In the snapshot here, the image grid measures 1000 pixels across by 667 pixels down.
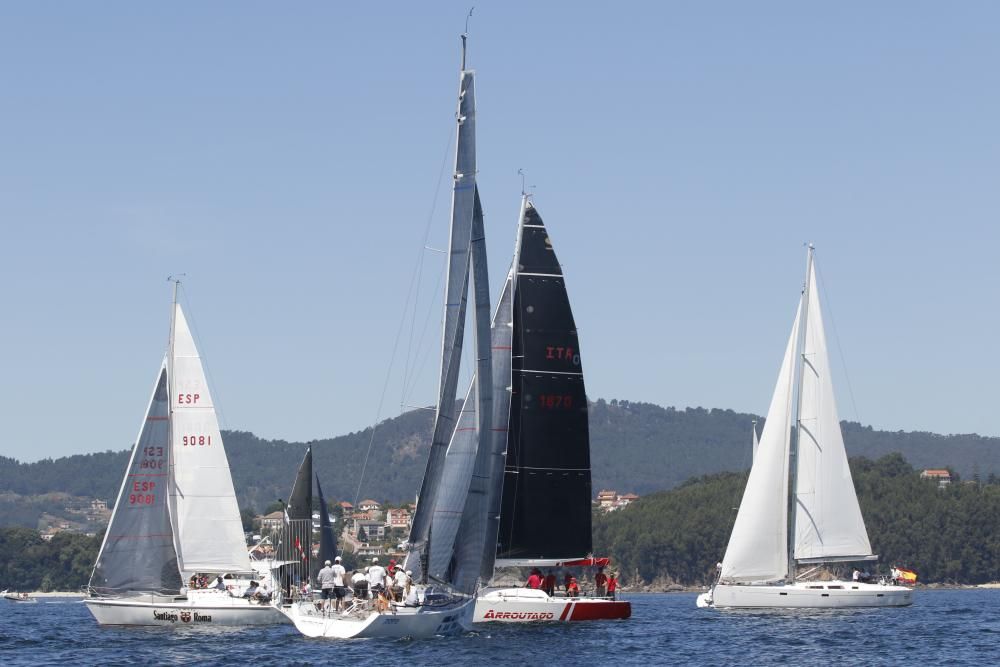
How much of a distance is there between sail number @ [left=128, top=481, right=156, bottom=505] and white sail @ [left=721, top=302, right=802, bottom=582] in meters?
26.1

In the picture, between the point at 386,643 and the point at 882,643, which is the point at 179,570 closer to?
the point at 386,643

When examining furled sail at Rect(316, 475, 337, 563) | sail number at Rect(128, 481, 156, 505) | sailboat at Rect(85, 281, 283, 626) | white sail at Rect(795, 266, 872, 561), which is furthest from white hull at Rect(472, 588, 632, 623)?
white sail at Rect(795, 266, 872, 561)

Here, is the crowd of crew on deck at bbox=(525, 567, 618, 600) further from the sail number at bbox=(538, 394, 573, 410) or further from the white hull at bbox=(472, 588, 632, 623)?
the sail number at bbox=(538, 394, 573, 410)

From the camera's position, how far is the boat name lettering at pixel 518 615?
54.2 m

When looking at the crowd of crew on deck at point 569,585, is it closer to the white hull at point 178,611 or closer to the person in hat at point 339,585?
the white hull at point 178,611

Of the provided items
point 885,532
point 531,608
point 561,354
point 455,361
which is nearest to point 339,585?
point 455,361

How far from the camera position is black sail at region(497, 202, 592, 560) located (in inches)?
2250

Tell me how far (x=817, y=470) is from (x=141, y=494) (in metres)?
29.7

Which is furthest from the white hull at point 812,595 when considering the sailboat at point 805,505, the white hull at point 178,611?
the white hull at point 178,611

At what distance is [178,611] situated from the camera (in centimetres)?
5728

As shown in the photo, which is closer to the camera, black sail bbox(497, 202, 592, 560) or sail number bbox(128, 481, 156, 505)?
black sail bbox(497, 202, 592, 560)

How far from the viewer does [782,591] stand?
69.6 m

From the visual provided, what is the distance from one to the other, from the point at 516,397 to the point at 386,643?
13578 mm

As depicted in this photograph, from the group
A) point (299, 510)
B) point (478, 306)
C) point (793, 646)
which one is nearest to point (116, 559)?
point (299, 510)
